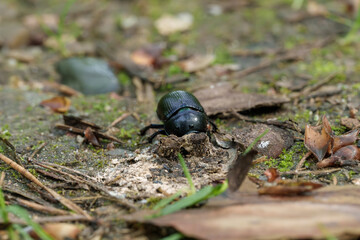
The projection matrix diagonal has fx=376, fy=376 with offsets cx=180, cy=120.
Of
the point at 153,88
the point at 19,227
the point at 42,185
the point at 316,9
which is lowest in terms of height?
the point at 153,88

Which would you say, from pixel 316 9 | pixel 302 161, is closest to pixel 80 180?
pixel 302 161

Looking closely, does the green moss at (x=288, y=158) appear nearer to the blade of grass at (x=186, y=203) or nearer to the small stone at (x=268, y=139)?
the small stone at (x=268, y=139)

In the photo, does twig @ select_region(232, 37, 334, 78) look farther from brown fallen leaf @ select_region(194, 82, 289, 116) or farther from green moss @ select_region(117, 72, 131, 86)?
green moss @ select_region(117, 72, 131, 86)

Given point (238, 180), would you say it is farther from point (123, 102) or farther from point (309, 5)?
point (309, 5)

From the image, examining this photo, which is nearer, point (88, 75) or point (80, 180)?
point (80, 180)

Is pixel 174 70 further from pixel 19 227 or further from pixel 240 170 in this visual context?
pixel 19 227

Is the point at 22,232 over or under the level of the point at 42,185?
over

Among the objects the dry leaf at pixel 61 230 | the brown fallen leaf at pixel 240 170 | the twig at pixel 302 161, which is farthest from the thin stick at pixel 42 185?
the twig at pixel 302 161
